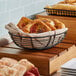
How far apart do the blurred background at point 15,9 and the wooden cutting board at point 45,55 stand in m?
0.86

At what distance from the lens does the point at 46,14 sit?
2.45 meters

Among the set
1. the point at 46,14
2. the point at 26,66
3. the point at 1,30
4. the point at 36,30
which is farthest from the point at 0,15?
the point at 26,66

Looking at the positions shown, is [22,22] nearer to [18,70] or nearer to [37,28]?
[37,28]

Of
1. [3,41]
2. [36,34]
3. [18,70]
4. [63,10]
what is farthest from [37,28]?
[63,10]

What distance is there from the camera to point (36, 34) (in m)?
1.59

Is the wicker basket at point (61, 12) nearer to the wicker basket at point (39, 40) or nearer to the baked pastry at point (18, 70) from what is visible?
the wicker basket at point (39, 40)

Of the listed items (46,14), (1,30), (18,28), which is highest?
(18,28)

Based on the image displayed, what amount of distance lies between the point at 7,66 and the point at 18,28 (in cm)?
37

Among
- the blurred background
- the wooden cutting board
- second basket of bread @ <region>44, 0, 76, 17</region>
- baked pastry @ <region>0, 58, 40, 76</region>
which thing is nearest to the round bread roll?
the wooden cutting board

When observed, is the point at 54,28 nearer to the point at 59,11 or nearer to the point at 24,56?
the point at 24,56

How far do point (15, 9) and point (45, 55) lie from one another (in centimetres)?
128

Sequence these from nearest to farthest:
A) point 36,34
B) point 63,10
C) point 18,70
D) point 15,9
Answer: point 18,70, point 36,34, point 63,10, point 15,9

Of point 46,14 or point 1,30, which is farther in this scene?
point 1,30

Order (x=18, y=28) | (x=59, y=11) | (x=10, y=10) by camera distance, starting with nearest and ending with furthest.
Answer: (x=18, y=28), (x=59, y=11), (x=10, y=10)
